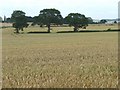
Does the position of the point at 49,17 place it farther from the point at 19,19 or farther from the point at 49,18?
the point at 19,19

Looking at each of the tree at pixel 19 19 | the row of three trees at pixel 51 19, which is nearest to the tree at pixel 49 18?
the row of three trees at pixel 51 19

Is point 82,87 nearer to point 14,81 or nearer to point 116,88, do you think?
point 116,88

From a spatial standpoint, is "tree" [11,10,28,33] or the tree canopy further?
the tree canopy

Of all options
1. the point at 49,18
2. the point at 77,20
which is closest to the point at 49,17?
the point at 49,18

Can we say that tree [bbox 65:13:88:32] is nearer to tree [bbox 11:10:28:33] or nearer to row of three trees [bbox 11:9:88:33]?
row of three trees [bbox 11:9:88:33]

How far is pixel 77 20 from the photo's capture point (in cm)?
13762

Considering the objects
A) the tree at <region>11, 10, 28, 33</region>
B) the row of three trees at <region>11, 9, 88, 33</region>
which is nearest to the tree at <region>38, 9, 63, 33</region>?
the row of three trees at <region>11, 9, 88, 33</region>

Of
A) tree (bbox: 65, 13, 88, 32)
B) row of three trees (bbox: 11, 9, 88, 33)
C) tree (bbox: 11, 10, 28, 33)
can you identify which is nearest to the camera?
tree (bbox: 11, 10, 28, 33)

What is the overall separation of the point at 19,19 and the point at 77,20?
21845mm

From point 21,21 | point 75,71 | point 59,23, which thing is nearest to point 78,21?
point 59,23

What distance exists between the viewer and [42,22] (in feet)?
444

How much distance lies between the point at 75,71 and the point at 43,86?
4.11m

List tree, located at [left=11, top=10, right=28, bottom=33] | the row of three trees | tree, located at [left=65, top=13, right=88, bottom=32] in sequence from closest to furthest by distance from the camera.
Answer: tree, located at [left=11, top=10, right=28, bottom=33]
the row of three trees
tree, located at [left=65, top=13, right=88, bottom=32]

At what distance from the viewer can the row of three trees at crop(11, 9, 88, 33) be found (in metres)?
132
